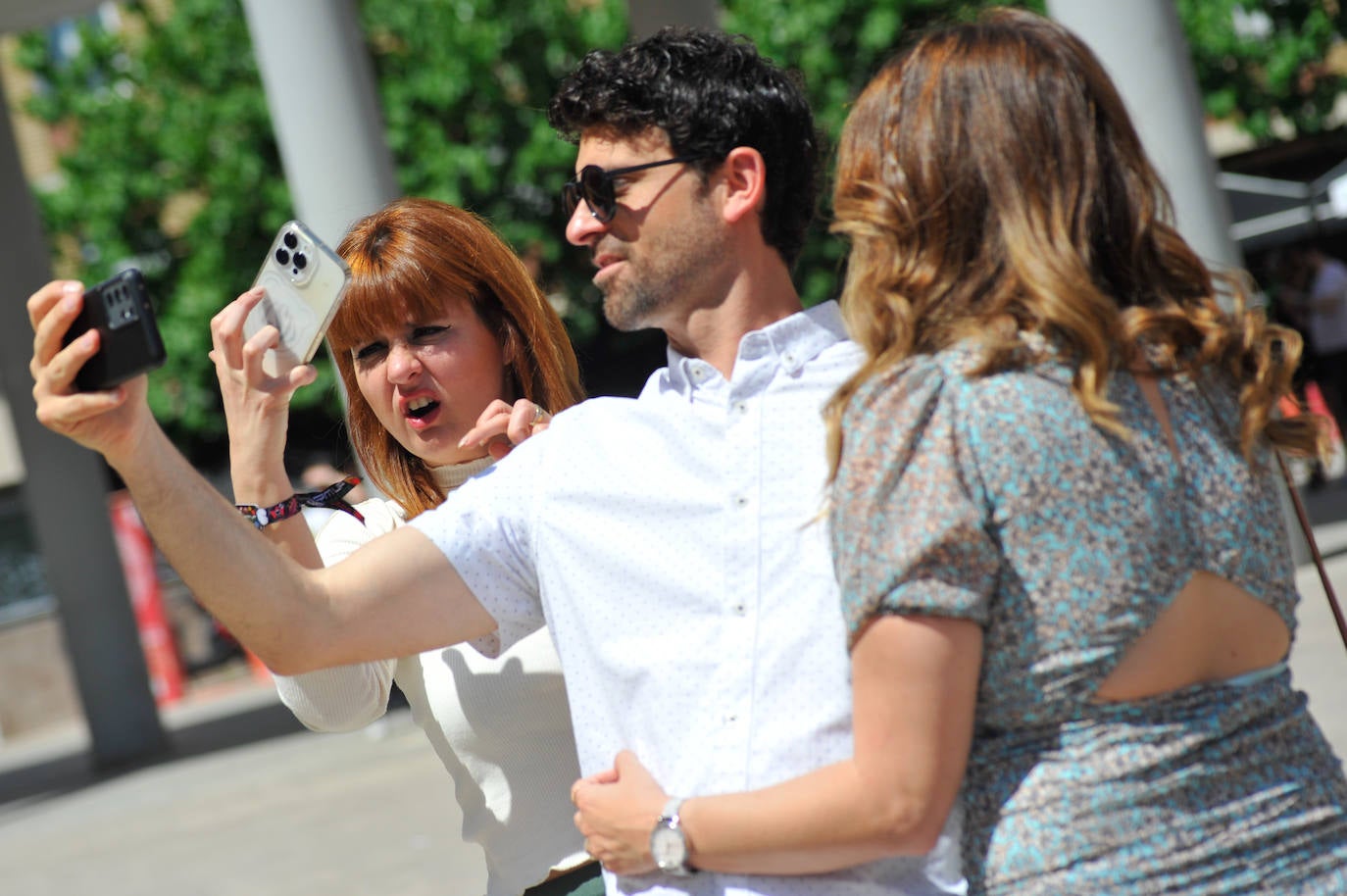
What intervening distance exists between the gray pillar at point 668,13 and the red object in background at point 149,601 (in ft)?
33.5

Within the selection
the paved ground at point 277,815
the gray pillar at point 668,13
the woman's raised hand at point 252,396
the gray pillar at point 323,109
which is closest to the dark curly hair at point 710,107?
the woman's raised hand at point 252,396

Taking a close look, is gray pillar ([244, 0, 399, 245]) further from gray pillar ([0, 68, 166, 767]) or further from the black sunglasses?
the black sunglasses

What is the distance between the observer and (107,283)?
168 cm

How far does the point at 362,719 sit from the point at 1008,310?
1.26 metres

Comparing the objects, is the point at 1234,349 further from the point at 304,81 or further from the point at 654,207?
the point at 304,81

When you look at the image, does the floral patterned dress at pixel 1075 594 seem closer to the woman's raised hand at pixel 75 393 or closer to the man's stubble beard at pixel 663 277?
the man's stubble beard at pixel 663 277

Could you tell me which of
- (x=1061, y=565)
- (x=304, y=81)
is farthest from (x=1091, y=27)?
(x=1061, y=565)

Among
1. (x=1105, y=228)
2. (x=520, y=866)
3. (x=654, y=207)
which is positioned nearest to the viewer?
(x=1105, y=228)

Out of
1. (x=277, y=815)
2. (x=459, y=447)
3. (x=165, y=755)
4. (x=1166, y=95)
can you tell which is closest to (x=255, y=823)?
(x=277, y=815)

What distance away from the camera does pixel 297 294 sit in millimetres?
1961

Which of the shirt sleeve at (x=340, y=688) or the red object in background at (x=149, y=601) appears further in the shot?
the red object in background at (x=149, y=601)

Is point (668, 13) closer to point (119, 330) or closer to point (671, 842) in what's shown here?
point (119, 330)

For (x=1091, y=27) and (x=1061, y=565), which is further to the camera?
(x=1091, y=27)

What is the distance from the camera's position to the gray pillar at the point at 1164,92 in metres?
8.05
